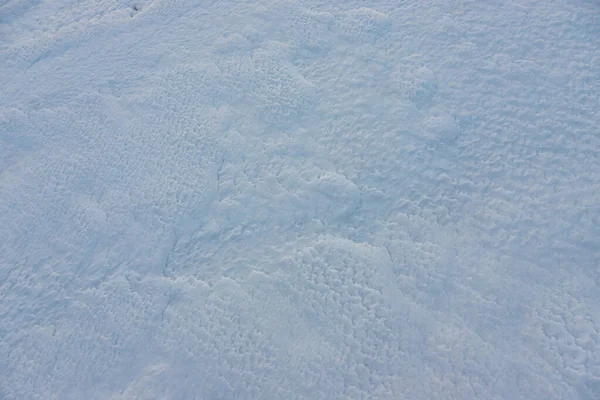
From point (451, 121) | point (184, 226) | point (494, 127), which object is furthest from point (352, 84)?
point (184, 226)

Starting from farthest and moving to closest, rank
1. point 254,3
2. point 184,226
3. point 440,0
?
point 254,3 < point 440,0 < point 184,226

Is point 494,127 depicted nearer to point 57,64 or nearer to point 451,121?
point 451,121

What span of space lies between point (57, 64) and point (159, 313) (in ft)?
3.13

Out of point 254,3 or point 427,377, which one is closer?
point 427,377

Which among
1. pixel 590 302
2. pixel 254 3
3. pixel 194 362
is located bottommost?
pixel 194 362

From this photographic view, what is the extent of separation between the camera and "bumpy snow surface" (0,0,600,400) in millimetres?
875

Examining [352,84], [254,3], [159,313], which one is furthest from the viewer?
[254,3]

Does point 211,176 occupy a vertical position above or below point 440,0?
below

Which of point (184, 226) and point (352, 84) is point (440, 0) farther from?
point (184, 226)

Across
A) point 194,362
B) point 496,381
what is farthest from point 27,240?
point 496,381

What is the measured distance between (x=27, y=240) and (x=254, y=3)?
1.01m

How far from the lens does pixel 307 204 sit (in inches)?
41.9

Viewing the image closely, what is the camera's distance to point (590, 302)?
0.87 metres

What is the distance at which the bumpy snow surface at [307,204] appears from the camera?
875mm
